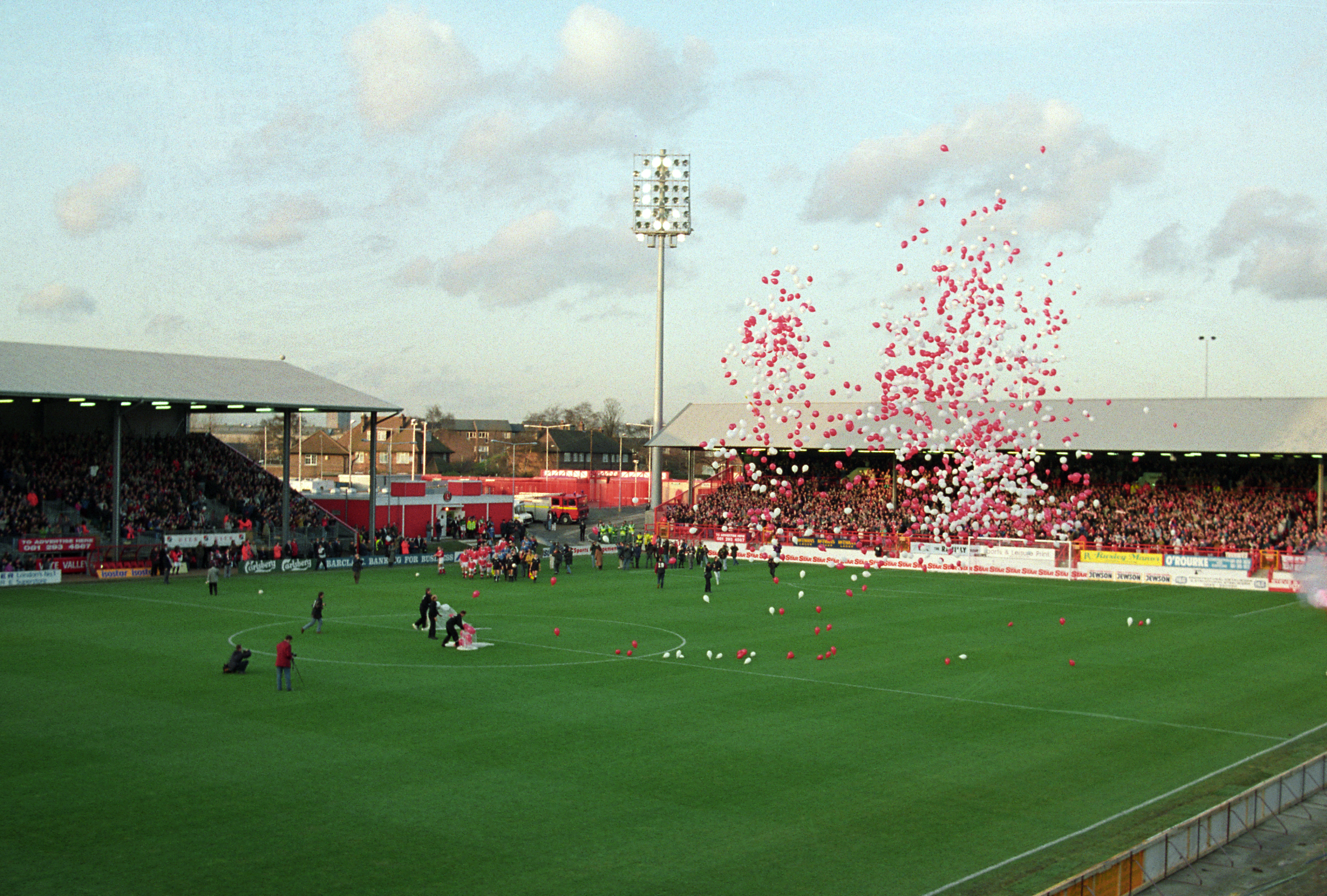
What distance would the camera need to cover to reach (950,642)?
89.8ft

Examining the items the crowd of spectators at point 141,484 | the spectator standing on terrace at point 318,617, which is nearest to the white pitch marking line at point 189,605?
the spectator standing on terrace at point 318,617

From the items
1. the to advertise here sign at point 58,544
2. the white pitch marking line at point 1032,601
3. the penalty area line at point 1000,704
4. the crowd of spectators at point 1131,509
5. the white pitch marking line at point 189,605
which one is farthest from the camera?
the crowd of spectators at point 1131,509

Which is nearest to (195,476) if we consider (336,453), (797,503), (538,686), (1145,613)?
(797,503)

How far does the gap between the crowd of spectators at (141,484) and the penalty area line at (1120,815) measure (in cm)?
3747

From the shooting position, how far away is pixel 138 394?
41438mm

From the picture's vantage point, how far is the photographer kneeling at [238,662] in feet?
71.2

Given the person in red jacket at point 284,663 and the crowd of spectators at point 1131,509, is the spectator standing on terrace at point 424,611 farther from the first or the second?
the crowd of spectators at point 1131,509

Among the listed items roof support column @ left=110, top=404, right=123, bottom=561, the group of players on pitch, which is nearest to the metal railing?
the group of players on pitch

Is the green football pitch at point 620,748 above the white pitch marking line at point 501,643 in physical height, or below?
below

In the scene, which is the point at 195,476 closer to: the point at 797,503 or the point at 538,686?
the point at 797,503

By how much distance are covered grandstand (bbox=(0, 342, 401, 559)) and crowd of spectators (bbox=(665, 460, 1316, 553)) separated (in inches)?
780

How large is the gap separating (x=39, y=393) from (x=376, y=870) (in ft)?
106

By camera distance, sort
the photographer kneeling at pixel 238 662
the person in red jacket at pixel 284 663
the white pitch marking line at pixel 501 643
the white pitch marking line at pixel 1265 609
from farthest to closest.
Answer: the white pitch marking line at pixel 1265 609 < the white pitch marking line at pixel 501 643 < the photographer kneeling at pixel 238 662 < the person in red jacket at pixel 284 663

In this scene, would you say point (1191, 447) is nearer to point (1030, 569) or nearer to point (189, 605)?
point (1030, 569)
